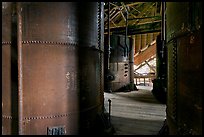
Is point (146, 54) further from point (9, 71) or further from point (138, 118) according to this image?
point (9, 71)

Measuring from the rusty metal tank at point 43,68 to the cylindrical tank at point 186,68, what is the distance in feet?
6.91

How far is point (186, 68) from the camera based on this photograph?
10.1 ft

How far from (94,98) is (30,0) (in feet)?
9.20

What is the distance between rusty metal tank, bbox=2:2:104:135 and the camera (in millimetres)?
3896

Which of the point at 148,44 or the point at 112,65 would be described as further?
the point at 148,44

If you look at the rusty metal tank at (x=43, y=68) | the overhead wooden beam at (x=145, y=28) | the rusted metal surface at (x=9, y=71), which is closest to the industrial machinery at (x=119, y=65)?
the overhead wooden beam at (x=145, y=28)

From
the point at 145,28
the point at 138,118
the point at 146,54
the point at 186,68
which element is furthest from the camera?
the point at 146,54

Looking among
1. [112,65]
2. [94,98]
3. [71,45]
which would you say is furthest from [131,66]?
[71,45]

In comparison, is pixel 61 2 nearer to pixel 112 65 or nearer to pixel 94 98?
pixel 94 98

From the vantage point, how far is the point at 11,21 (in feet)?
13.0

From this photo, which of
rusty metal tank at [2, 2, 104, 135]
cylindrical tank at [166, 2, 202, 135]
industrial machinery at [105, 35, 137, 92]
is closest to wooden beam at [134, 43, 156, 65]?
industrial machinery at [105, 35, 137, 92]

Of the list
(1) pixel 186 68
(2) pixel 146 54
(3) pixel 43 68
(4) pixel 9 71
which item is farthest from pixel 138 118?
(2) pixel 146 54

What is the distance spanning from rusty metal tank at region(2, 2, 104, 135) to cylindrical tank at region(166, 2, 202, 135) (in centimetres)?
211

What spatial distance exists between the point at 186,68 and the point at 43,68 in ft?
9.01
